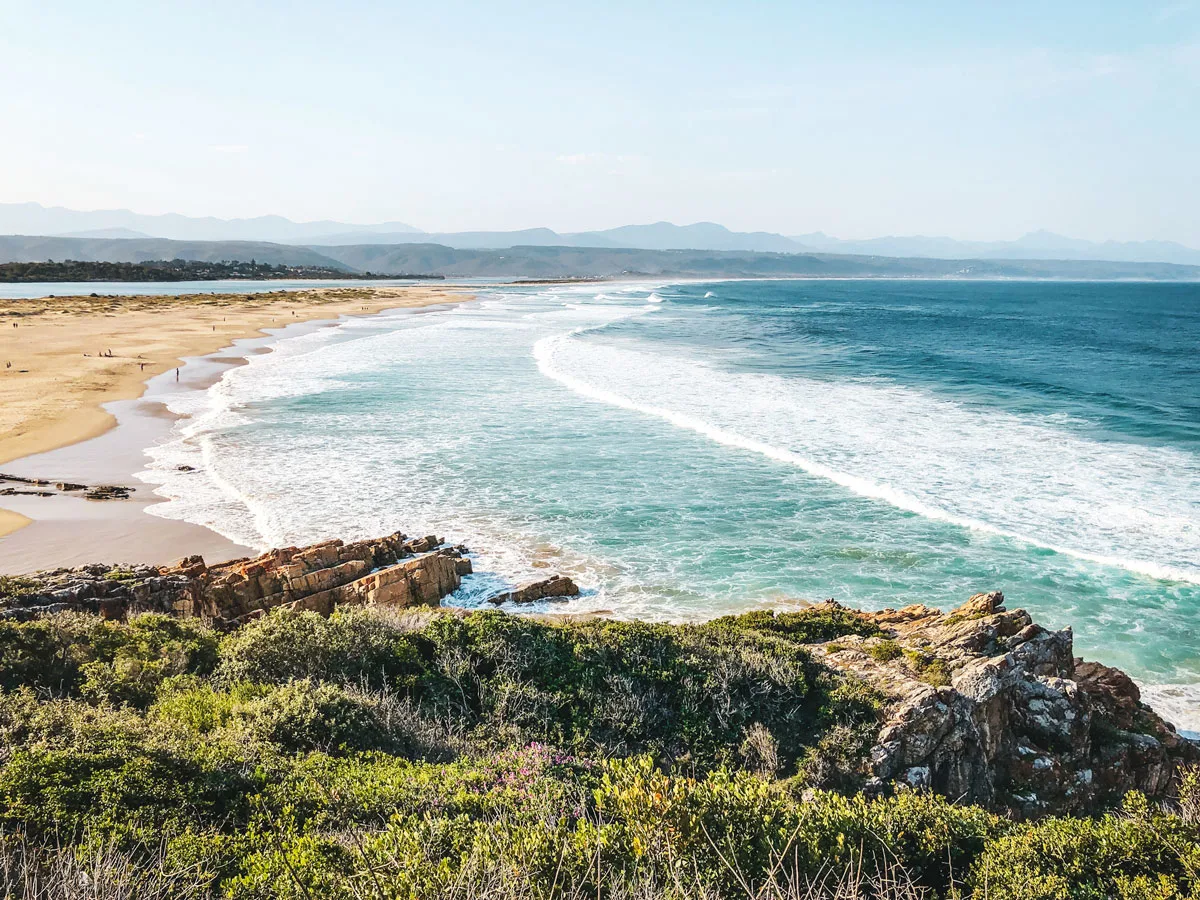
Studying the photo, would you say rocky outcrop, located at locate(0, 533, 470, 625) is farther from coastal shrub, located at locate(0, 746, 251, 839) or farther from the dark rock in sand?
the dark rock in sand

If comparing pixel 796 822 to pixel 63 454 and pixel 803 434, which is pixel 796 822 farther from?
pixel 63 454

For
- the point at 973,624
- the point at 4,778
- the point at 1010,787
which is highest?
the point at 4,778

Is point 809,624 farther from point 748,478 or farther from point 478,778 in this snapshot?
point 748,478

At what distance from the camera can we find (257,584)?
1070cm

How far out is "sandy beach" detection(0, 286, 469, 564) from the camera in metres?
13.5

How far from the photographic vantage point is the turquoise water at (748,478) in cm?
1236

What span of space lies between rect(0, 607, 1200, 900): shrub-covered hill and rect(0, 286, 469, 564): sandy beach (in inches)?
238

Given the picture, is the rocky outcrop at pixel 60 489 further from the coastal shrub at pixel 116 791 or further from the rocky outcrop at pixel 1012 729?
the rocky outcrop at pixel 1012 729

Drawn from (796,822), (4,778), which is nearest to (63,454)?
(4,778)

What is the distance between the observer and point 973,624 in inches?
336

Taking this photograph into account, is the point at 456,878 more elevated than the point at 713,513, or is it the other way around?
the point at 456,878

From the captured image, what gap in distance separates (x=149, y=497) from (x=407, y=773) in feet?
43.8

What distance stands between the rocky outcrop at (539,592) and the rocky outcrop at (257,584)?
875mm

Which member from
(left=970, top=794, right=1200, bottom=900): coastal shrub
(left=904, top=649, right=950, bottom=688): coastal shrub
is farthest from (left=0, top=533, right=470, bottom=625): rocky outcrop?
(left=970, top=794, right=1200, bottom=900): coastal shrub
